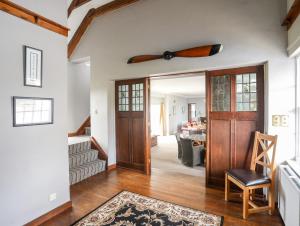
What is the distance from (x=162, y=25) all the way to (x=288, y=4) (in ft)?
6.61

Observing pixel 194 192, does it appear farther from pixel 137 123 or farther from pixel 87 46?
pixel 87 46

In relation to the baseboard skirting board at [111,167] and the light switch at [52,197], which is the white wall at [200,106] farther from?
the light switch at [52,197]

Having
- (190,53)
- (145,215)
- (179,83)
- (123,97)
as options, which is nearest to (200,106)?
(179,83)

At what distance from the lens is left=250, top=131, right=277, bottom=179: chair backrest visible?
95.5 inches

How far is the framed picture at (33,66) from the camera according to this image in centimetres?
217

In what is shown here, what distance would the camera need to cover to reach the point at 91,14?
439 centimetres

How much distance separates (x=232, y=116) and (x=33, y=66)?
10.3ft

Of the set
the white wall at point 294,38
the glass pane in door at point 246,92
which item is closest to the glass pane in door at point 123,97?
the glass pane in door at point 246,92

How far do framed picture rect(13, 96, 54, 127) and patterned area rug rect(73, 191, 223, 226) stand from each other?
1435mm

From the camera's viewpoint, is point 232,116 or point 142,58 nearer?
point 232,116

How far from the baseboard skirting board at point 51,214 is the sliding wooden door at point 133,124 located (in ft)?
5.83

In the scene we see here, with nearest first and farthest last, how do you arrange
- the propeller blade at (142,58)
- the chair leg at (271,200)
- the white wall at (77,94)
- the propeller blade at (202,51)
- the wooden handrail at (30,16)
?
the wooden handrail at (30,16) < the chair leg at (271,200) < the propeller blade at (202,51) < the propeller blade at (142,58) < the white wall at (77,94)

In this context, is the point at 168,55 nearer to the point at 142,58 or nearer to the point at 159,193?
the point at 142,58

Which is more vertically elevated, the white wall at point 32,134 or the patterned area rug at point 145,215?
the white wall at point 32,134
